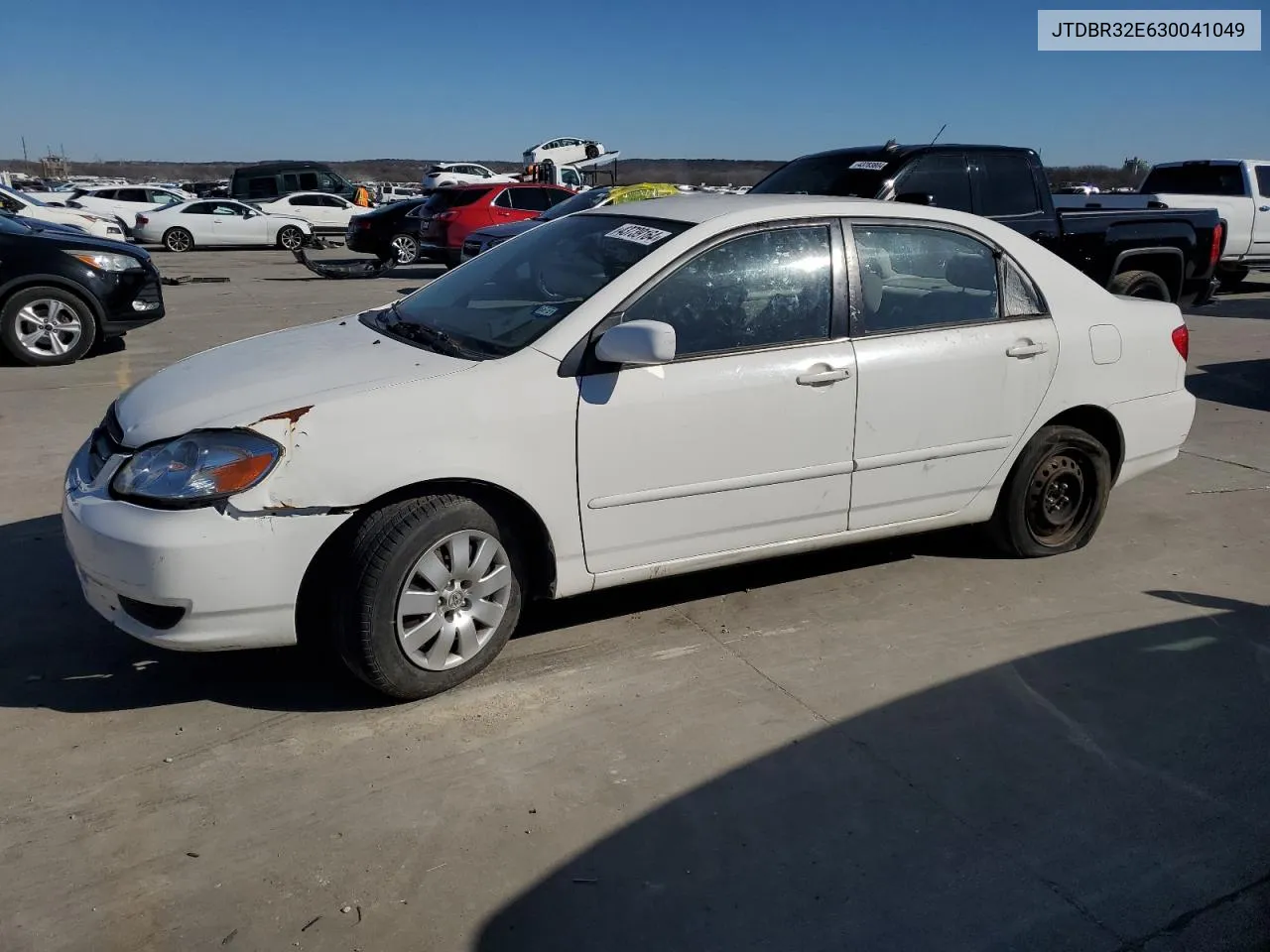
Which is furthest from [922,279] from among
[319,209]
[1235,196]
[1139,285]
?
[319,209]

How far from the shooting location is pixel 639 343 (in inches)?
138

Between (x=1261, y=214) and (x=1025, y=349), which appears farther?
(x=1261, y=214)

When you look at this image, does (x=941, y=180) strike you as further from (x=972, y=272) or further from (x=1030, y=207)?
(x=972, y=272)

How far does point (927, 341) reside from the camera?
4.26 m

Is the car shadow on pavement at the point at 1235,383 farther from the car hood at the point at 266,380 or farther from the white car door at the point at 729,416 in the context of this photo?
the car hood at the point at 266,380

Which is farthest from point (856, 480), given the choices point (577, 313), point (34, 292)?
point (34, 292)

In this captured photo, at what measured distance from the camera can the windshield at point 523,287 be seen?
12.6ft

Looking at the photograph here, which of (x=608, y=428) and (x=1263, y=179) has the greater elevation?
(x=1263, y=179)

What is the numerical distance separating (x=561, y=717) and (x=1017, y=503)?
2.38m

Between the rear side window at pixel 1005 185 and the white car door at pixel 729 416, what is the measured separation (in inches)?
203

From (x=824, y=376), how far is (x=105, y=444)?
8.38 ft

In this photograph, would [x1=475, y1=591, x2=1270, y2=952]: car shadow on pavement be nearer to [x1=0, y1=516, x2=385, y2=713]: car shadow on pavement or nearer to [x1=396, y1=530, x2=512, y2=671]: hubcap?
[x1=396, y1=530, x2=512, y2=671]: hubcap

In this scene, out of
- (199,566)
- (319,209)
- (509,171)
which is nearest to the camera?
(199,566)

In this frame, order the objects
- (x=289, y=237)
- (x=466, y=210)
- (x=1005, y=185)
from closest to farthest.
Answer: (x=1005, y=185) → (x=466, y=210) → (x=289, y=237)
